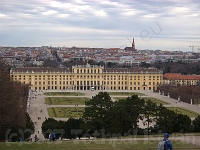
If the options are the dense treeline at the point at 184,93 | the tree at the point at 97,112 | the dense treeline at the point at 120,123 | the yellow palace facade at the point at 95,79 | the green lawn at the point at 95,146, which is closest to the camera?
the green lawn at the point at 95,146

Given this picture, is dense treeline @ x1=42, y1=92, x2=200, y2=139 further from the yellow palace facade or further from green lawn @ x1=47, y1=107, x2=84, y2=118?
the yellow palace facade

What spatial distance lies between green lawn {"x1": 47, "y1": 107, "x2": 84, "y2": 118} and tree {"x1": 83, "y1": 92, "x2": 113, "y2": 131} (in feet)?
28.4

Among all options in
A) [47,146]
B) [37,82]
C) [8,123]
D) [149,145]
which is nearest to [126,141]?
[149,145]

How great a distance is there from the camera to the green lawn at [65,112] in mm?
33053

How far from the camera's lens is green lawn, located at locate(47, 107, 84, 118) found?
33.1m

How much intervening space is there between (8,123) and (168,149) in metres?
12.0

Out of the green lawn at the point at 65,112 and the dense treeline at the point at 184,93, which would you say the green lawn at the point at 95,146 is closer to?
the green lawn at the point at 65,112

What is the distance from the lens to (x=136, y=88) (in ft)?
228

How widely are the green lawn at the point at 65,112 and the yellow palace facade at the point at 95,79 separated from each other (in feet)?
100

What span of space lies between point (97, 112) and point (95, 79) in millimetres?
47735

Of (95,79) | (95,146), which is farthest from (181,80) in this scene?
(95,146)

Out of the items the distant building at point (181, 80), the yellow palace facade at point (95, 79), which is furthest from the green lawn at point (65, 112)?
the distant building at point (181, 80)

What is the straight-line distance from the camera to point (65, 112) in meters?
35.2

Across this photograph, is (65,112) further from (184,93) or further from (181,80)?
(181,80)
